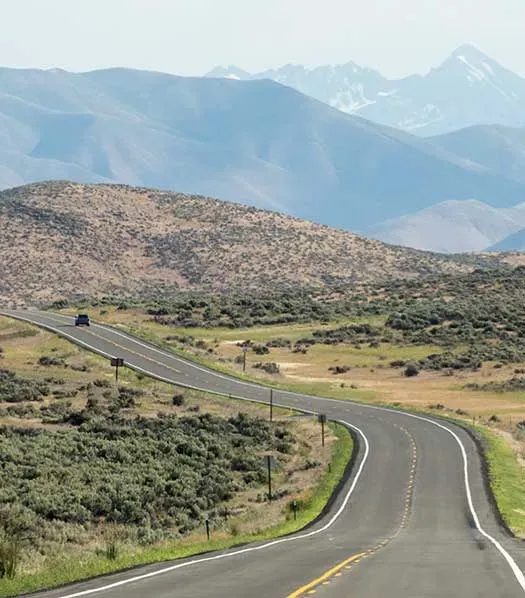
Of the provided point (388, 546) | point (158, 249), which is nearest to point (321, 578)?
point (388, 546)

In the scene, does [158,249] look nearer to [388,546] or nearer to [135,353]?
[135,353]

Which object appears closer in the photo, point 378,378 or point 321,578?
point 321,578

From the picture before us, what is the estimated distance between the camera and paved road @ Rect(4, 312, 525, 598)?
19.0 m

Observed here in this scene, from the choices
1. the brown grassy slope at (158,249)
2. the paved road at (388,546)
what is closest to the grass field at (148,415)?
the paved road at (388,546)

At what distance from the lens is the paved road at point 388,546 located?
1900 centimetres

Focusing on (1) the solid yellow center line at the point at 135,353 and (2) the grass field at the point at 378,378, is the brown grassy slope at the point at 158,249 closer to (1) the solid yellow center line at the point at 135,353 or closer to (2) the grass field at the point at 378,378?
(2) the grass field at the point at 378,378

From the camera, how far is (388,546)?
26594mm

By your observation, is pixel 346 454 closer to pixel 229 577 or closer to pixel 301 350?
pixel 229 577

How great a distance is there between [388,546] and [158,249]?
484ft

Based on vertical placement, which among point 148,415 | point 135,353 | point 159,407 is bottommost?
point 148,415

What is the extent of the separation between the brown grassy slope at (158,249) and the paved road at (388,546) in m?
102

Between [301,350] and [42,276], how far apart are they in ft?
235

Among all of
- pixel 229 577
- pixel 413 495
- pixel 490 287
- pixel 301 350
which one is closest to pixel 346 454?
pixel 413 495

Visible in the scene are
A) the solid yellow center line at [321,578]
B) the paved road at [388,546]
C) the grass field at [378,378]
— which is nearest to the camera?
the solid yellow center line at [321,578]
